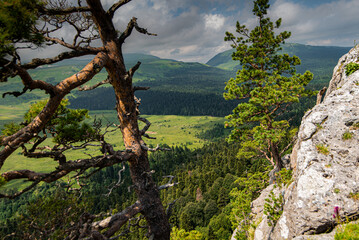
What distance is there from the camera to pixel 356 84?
1025 centimetres

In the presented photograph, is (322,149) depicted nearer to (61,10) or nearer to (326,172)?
(326,172)

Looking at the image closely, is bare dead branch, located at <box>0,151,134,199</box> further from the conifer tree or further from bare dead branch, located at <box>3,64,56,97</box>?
the conifer tree

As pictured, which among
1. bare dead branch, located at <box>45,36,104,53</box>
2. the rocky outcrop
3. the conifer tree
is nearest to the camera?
bare dead branch, located at <box>45,36,104,53</box>

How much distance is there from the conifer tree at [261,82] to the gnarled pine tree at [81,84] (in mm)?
12837

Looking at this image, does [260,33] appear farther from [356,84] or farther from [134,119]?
[134,119]

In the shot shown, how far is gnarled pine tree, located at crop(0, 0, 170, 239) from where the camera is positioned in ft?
15.9

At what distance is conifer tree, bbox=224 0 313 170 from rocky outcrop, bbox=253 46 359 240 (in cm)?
782

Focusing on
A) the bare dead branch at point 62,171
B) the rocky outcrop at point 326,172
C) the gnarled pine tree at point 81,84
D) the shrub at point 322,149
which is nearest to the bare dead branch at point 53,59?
the gnarled pine tree at point 81,84

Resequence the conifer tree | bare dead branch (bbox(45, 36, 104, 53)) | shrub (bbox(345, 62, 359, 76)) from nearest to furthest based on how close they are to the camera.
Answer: bare dead branch (bbox(45, 36, 104, 53)) < shrub (bbox(345, 62, 359, 76)) < the conifer tree

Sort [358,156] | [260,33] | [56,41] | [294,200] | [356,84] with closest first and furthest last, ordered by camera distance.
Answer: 1. [56,41]
2. [358,156]
3. [294,200]
4. [356,84]
5. [260,33]

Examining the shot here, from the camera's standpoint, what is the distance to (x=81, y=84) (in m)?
6.46

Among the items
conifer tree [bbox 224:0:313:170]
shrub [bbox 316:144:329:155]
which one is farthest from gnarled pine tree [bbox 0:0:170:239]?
conifer tree [bbox 224:0:313:170]

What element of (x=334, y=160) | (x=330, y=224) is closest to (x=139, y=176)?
(x=330, y=224)

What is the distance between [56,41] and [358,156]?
12697 mm
